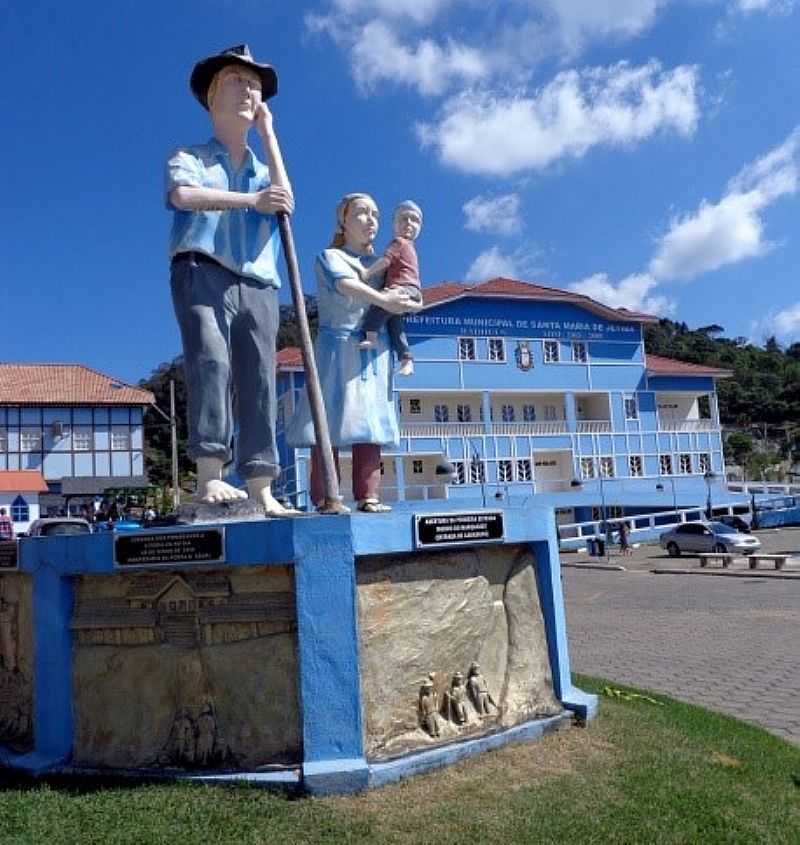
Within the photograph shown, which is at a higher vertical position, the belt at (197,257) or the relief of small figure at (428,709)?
the belt at (197,257)

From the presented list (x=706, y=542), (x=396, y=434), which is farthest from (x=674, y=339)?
(x=396, y=434)

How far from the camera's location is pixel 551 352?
35062mm

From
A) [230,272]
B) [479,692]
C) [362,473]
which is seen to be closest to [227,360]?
[230,272]

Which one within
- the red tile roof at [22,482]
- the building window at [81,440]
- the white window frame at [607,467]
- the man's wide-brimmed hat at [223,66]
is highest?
the building window at [81,440]

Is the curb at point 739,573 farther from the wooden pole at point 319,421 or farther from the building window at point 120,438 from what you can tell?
the building window at point 120,438

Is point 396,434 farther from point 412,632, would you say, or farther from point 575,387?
point 575,387

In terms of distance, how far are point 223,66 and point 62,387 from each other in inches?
1342

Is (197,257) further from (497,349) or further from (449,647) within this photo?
(497,349)

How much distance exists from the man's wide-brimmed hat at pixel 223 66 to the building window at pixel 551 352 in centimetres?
3033

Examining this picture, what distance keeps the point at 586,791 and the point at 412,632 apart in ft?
3.72

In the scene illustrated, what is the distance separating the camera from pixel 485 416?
110ft

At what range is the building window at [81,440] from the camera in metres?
35.5

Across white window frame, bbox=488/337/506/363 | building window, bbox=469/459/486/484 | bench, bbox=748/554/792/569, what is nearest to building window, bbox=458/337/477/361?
white window frame, bbox=488/337/506/363

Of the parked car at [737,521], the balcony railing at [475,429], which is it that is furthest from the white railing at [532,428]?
the parked car at [737,521]
